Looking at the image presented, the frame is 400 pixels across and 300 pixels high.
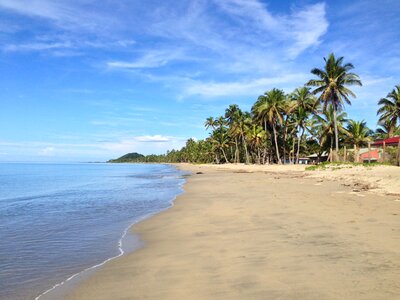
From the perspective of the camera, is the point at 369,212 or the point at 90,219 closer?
the point at 369,212

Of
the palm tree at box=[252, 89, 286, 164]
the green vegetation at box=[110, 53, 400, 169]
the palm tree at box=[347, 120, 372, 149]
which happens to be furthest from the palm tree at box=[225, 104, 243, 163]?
the palm tree at box=[347, 120, 372, 149]

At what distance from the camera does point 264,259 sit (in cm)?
582

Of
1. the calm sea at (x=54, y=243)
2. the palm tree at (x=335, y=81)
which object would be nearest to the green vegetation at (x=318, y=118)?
the palm tree at (x=335, y=81)

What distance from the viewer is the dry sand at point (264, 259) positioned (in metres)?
4.51

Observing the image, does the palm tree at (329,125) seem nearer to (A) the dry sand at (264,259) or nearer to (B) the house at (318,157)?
(B) the house at (318,157)

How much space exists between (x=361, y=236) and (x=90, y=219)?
8917 mm

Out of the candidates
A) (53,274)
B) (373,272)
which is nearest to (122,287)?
(53,274)

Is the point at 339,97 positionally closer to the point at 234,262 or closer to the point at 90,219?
the point at 90,219

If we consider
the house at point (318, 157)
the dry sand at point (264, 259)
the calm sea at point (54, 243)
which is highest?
the house at point (318, 157)

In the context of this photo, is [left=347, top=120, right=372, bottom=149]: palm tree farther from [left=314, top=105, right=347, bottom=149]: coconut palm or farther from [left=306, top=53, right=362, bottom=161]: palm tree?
[left=306, top=53, right=362, bottom=161]: palm tree

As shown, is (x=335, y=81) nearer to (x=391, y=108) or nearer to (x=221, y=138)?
(x=391, y=108)

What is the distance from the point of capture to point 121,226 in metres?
10.8

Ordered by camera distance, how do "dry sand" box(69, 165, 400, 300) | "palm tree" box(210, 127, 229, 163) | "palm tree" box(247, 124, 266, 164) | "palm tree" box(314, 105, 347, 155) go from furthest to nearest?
"palm tree" box(210, 127, 229, 163) < "palm tree" box(247, 124, 266, 164) < "palm tree" box(314, 105, 347, 155) < "dry sand" box(69, 165, 400, 300)

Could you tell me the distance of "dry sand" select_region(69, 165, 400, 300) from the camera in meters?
4.51
